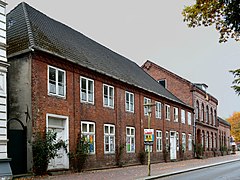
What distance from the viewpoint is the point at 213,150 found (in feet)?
179

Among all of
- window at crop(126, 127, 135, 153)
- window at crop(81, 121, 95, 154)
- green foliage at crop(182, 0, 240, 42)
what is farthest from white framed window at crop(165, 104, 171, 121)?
green foliage at crop(182, 0, 240, 42)

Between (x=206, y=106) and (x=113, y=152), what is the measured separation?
3023 centimetres

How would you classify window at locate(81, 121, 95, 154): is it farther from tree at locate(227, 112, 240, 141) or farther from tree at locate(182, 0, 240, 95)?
tree at locate(227, 112, 240, 141)

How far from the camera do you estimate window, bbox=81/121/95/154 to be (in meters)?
22.3

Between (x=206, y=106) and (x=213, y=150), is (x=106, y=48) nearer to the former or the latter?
(x=206, y=106)

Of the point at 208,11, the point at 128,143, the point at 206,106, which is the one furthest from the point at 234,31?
the point at 206,106

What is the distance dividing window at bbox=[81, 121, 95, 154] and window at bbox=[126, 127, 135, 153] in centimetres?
531

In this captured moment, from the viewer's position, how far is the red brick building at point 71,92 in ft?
60.7

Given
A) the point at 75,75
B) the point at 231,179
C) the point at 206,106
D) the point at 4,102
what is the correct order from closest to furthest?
1. the point at 4,102
2. the point at 231,179
3. the point at 75,75
4. the point at 206,106

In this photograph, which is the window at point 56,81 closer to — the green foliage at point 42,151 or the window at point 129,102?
the green foliage at point 42,151

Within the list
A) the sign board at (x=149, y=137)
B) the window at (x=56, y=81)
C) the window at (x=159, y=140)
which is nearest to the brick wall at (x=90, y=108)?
the window at (x=56, y=81)

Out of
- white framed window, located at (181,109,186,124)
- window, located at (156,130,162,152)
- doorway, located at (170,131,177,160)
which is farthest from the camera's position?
white framed window, located at (181,109,186,124)

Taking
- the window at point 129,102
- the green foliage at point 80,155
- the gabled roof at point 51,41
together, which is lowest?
the green foliage at point 80,155

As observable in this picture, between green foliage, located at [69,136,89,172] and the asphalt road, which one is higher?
green foliage, located at [69,136,89,172]
